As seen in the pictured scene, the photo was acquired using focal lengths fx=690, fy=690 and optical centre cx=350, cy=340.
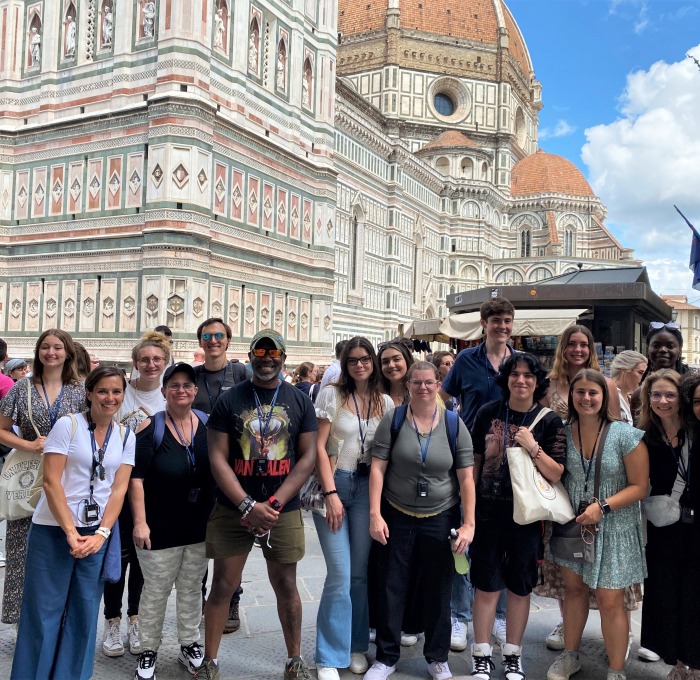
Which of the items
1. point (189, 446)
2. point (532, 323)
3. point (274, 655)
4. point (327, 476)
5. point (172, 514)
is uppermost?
point (532, 323)

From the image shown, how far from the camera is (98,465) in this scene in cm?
351

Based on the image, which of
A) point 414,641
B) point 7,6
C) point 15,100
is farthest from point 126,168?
point 414,641

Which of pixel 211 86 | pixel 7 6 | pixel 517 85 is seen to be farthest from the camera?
pixel 517 85

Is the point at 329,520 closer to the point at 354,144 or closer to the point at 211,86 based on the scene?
the point at 211,86

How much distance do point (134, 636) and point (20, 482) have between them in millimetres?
1162

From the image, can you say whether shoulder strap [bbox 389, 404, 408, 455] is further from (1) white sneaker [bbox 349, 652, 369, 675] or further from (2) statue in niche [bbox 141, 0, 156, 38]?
(2) statue in niche [bbox 141, 0, 156, 38]

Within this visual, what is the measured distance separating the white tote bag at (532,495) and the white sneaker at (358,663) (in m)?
1.24

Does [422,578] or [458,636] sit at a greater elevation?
[422,578]

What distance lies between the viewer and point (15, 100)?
15.9m

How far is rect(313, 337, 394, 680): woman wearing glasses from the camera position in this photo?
391cm

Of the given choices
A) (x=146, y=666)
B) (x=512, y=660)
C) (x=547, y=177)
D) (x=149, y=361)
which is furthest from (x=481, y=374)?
(x=547, y=177)

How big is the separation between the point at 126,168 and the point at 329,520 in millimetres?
12517

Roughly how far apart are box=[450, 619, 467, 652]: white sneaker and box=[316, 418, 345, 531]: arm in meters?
1.21

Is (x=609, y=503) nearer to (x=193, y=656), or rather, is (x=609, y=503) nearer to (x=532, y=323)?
(x=193, y=656)
